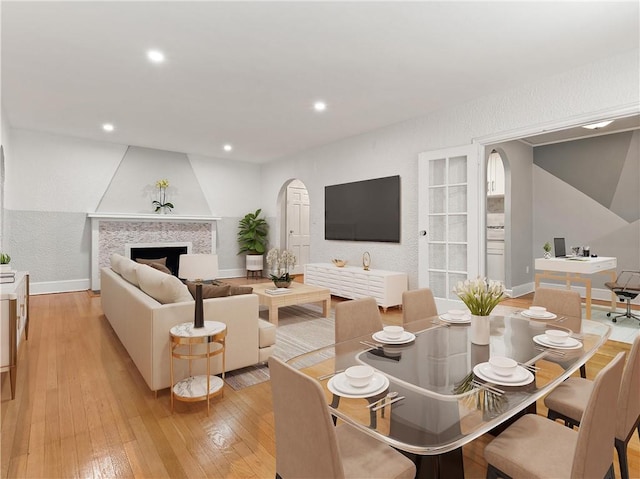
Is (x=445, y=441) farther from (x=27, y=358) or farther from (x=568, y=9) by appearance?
(x=27, y=358)

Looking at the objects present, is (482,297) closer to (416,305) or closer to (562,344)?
(562,344)

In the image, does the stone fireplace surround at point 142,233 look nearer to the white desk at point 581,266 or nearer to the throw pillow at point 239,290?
the throw pillow at point 239,290

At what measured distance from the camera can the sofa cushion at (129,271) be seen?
3166 millimetres

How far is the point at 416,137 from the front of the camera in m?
5.00

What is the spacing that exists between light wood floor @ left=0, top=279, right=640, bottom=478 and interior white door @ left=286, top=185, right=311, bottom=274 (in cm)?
553

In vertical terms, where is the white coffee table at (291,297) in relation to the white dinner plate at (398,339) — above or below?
below

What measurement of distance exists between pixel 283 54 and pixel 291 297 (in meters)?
2.59

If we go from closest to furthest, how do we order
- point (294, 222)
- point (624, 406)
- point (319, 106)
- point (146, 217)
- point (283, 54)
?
point (624, 406), point (283, 54), point (319, 106), point (146, 217), point (294, 222)

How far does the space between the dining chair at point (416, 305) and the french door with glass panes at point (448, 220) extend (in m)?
1.94

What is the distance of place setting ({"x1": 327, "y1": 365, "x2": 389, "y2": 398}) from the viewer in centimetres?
123

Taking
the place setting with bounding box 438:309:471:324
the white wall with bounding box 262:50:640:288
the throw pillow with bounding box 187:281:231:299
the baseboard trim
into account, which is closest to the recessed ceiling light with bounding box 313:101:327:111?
the white wall with bounding box 262:50:640:288

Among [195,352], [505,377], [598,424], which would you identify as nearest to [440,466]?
[505,377]

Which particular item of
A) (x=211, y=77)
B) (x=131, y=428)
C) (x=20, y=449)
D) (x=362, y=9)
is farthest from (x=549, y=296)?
(x=211, y=77)

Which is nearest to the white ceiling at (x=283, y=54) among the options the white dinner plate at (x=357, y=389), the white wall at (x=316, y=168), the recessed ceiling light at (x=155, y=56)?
the recessed ceiling light at (x=155, y=56)
